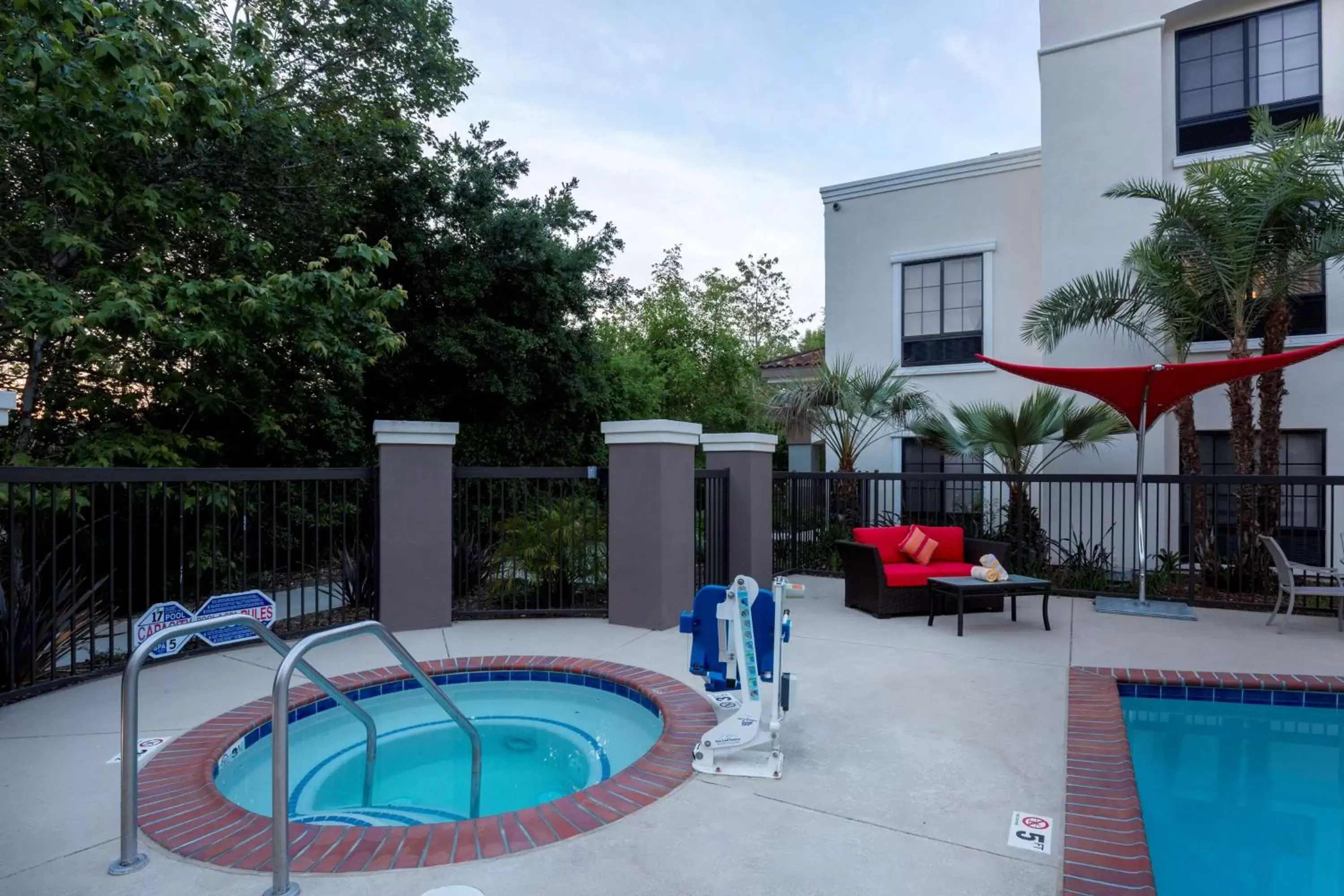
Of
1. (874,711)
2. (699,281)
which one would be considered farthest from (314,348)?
(699,281)

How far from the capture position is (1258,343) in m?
10.5

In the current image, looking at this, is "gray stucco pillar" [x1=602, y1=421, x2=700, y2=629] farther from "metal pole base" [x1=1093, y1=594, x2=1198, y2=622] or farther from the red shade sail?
"metal pole base" [x1=1093, y1=594, x2=1198, y2=622]

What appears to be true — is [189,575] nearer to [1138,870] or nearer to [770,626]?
[770,626]

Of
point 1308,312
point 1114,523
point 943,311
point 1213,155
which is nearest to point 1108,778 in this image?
point 1114,523

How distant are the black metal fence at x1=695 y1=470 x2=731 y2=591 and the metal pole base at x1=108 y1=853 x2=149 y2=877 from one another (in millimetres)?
5225

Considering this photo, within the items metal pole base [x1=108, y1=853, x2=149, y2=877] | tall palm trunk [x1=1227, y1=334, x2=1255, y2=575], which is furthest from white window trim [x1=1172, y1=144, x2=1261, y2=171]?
metal pole base [x1=108, y1=853, x2=149, y2=877]

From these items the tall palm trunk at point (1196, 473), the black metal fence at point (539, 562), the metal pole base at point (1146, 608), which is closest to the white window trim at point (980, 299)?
the tall palm trunk at point (1196, 473)

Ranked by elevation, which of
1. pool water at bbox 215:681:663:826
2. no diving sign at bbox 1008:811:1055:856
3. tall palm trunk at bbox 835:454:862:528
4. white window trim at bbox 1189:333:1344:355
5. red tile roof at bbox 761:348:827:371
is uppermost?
red tile roof at bbox 761:348:827:371

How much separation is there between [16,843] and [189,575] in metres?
6.77

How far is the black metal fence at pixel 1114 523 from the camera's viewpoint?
8.45 metres

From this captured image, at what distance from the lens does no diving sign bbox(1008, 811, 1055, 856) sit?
2.87 meters

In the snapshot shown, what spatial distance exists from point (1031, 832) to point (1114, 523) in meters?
8.82

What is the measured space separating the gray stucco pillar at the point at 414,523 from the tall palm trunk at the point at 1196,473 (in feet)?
27.4

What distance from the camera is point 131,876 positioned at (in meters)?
2.65
